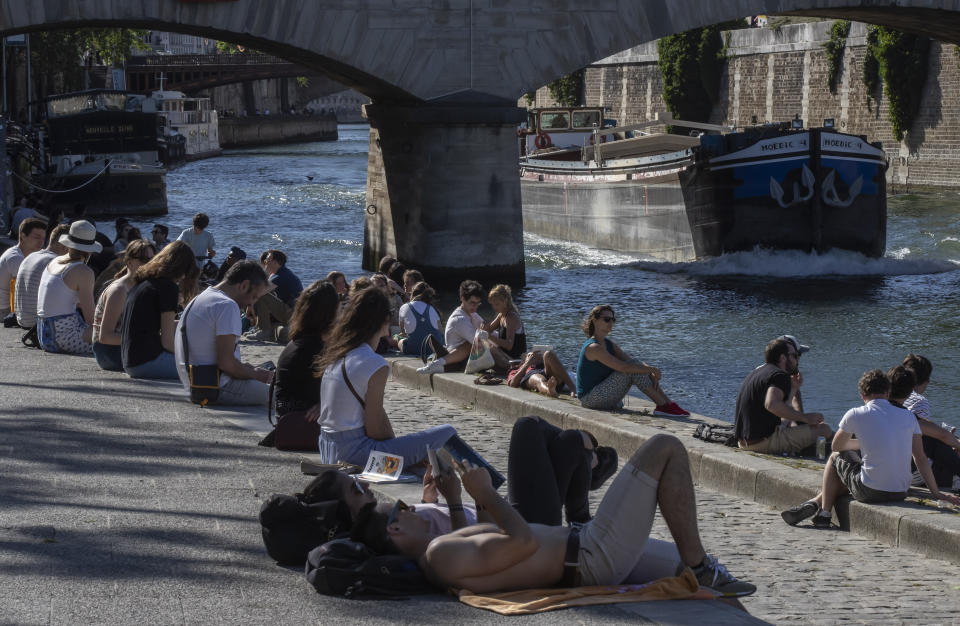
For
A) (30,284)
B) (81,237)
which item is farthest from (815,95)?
(81,237)

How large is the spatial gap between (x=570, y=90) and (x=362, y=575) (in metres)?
57.8

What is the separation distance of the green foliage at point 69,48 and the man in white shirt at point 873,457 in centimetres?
4158

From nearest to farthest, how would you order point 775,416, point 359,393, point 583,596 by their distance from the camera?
point 583,596 → point 359,393 → point 775,416

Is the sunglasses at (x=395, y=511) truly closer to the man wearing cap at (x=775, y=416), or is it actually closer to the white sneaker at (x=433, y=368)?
the man wearing cap at (x=775, y=416)

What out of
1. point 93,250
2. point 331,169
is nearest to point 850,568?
point 93,250

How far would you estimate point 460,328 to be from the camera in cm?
1186

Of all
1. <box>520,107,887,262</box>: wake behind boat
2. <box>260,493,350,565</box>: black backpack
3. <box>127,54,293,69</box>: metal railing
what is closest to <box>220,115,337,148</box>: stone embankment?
<box>127,54,293,69</box>: metal railing

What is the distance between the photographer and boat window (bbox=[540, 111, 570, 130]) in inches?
1443

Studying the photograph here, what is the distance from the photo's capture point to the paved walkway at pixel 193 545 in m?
4.75

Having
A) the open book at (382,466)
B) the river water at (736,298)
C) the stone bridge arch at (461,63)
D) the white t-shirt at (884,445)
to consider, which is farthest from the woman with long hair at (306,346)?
the stone bridge arch at (461,63)

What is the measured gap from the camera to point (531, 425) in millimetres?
5605

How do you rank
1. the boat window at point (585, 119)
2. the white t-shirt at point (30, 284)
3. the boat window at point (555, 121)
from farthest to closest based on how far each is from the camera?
the boat window at point (555, 121) < the boat window at point (585, 119) < the white t-shirt at point (30, 284)

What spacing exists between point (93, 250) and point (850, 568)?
286 inches

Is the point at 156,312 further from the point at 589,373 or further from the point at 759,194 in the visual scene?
the point at 759,194
